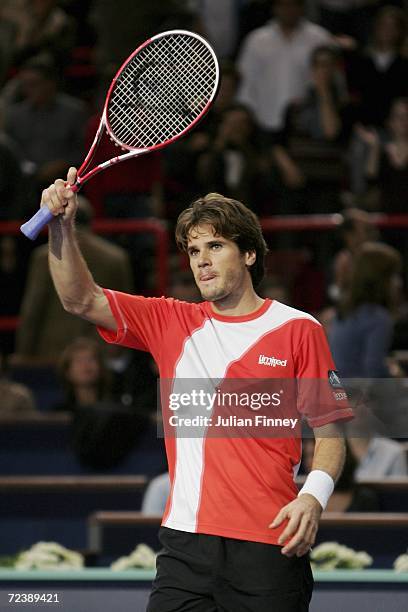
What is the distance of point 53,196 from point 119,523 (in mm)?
2558

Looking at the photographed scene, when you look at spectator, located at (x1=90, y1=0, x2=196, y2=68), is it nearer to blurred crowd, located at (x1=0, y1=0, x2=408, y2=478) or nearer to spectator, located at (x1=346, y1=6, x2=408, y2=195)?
blurred crowd, located at (x1=0, y1=0, x2=408, y2=478)

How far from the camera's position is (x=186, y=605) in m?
3.72

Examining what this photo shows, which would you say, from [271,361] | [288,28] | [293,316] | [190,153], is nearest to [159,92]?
[293,316]

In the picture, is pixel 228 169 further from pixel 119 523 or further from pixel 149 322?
pixel 149 322

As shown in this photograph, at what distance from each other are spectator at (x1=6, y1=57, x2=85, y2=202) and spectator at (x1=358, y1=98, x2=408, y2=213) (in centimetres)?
196

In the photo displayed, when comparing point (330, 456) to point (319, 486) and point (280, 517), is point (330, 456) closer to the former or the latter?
point (319, 486)

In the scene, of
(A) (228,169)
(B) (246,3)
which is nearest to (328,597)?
(A) (228,169)

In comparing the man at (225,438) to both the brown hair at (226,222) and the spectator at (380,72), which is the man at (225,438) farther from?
the spectator at (380,72)

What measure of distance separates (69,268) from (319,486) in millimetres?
880

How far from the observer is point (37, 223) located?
3801mm

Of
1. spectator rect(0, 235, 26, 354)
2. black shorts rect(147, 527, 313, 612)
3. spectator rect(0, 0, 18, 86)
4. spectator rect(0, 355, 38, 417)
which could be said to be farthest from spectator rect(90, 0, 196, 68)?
black shorts rect(147, 527, 313, 612)

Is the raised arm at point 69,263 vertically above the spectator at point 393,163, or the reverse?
the spectator at point 393,163

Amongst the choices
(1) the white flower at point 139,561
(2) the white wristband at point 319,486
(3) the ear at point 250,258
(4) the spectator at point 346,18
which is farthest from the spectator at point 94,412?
(4) the spectator at point 346,18

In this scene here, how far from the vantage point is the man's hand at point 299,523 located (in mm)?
3598
